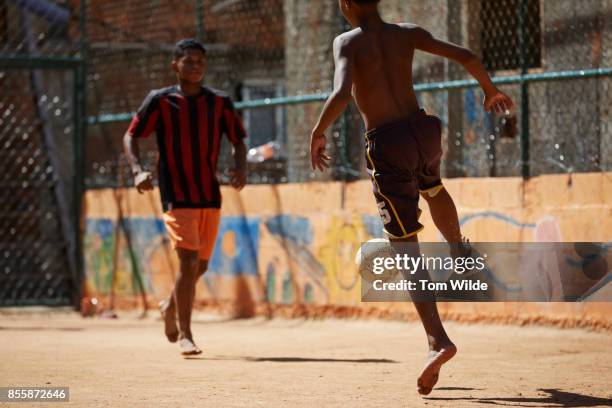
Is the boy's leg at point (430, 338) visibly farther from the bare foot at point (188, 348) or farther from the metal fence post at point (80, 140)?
the metal fence post at point (80, 140)

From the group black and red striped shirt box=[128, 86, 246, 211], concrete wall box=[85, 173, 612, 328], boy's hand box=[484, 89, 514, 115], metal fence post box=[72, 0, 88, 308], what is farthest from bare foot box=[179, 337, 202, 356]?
metal fence post box=[72, 0, 88, 308]

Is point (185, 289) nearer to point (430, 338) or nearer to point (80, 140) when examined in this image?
point (430, 338)

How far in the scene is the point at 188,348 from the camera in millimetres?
7012

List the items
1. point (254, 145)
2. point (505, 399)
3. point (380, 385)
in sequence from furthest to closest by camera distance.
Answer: point (254, 145) → point (380, 385) → point (505, 399)

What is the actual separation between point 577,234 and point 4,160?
7.24 m

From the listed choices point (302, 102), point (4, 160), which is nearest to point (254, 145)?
point (302, 102)

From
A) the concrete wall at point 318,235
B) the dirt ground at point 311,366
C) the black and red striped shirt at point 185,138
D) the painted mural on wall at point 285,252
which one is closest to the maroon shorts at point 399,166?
the dirt ground at point 311,366

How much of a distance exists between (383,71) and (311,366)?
1966mm

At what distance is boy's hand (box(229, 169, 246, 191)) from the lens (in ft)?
24.8

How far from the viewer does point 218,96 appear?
7.77 metres

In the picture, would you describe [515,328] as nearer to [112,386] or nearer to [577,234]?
[577,234]

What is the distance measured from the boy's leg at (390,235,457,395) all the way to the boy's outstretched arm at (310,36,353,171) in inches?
21.4

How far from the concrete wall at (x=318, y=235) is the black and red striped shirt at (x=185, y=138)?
189 cm

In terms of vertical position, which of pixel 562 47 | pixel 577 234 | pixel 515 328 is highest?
pixel 562 47
